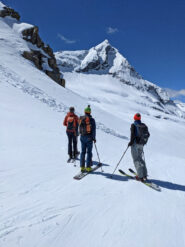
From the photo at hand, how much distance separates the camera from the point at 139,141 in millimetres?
4766

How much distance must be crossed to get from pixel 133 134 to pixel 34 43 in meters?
51.5

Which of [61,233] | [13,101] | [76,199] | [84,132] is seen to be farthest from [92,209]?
[13,101]

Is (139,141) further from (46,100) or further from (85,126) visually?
(46,100)

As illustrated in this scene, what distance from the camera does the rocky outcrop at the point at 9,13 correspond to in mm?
49787

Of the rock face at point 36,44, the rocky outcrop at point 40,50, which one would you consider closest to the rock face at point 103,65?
the rock face at point 36,44

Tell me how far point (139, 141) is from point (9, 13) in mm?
64905

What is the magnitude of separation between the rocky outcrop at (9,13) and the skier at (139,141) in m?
62.3

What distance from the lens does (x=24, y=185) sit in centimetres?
373

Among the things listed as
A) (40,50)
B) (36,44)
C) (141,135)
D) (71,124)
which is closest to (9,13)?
(36,44)

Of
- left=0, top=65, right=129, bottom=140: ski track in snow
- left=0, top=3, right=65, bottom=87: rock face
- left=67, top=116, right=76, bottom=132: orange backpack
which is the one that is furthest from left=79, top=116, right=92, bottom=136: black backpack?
left=0, top=3, right=65, bottom=87: rock face

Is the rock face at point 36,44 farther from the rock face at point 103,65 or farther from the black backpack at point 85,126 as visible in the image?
the rock face at point 103,65

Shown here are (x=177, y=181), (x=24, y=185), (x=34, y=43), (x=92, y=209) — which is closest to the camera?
(x=92, y=209)

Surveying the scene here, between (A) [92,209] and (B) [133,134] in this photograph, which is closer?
(A) [92,209]

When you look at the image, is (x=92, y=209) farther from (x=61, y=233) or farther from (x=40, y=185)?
(x=40, y=185)
